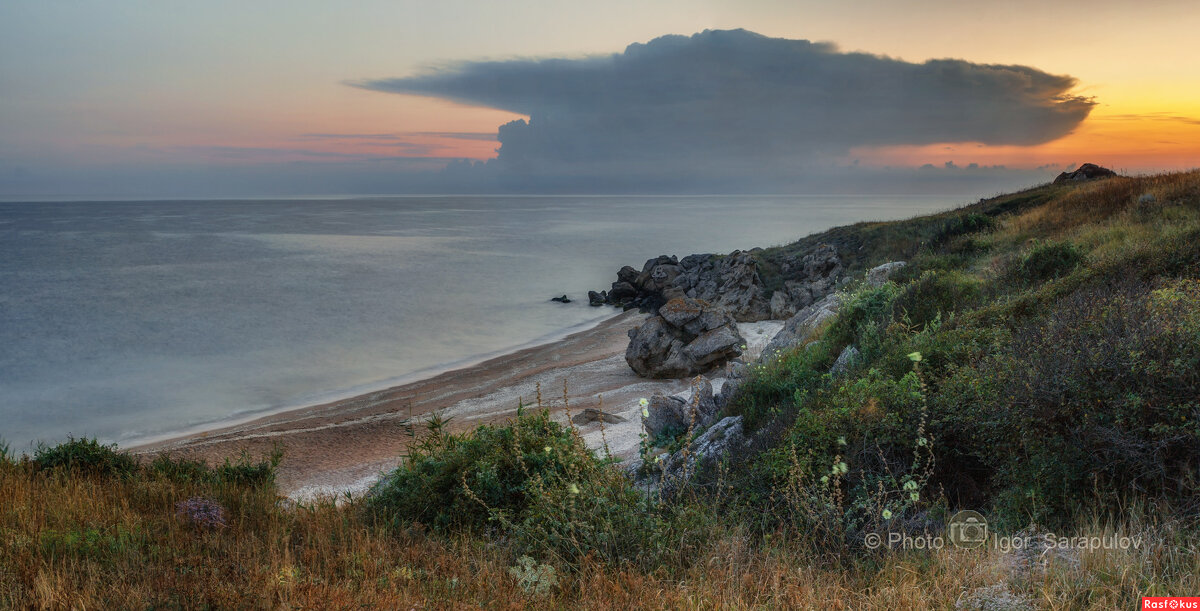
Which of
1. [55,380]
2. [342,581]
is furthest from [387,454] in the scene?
[55,380]

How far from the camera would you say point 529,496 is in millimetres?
5777

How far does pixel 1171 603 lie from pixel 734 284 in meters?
28.5

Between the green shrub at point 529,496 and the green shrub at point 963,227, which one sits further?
the green shrub at point 963,227

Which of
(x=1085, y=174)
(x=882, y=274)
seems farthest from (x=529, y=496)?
(x=1085, y=174)

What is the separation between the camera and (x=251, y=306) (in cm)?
3931

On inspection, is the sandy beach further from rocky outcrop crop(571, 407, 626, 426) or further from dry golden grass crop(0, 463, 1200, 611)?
dry golden grass crop(0, 463, 1200, 611)

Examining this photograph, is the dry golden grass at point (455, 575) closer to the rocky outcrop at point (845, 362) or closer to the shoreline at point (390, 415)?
the rocky outcrop at point (845, 362)

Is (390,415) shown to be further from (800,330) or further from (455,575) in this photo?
(455,575)

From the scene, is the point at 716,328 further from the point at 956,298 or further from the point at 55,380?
the point at 55,380

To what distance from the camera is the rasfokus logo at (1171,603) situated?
3219 millimetres

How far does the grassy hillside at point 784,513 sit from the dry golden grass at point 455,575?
21 mm

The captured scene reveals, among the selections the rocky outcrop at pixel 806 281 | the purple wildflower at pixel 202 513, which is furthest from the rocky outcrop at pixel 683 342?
the purple wildflower at pixel 202 513

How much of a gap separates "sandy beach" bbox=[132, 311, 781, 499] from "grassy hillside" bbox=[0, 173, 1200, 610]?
15.6 feet

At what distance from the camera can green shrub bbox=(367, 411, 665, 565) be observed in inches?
183
